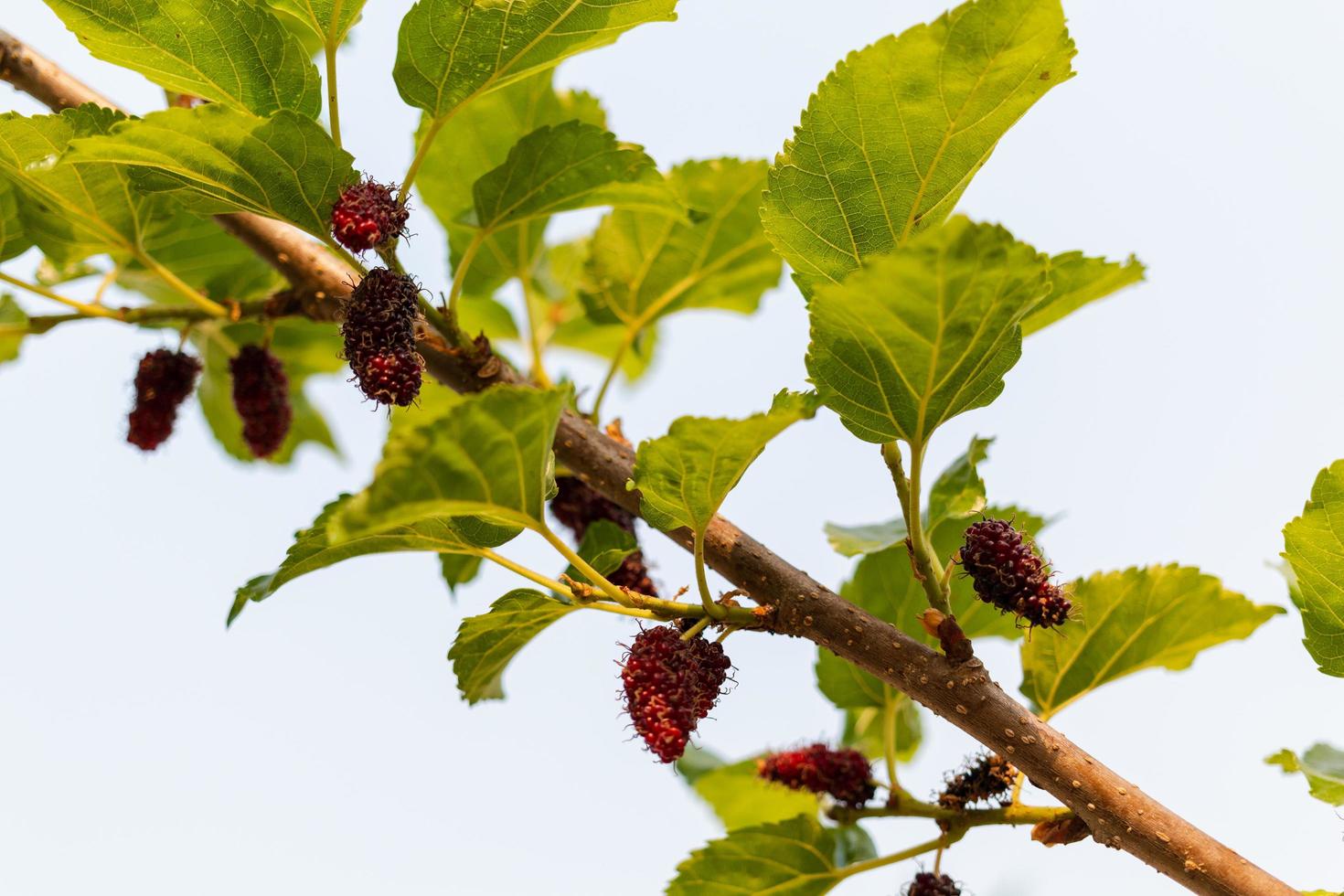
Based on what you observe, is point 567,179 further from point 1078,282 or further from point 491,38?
point 1078,282

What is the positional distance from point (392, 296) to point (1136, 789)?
88 centimetres

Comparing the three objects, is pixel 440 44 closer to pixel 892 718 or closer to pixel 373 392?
pixel 373 392

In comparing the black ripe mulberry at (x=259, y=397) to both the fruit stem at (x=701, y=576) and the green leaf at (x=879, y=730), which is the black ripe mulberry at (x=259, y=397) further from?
the green leaf at (x=879, y=730)

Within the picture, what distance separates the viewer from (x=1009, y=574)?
108cm

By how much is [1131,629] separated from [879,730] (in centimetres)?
53

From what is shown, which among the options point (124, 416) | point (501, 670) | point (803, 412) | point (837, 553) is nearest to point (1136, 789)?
point (837, 553)

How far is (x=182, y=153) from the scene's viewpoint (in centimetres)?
107

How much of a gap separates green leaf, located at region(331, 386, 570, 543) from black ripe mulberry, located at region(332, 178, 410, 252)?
290mm

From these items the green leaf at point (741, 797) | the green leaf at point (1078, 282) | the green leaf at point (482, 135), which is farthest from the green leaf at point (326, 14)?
the green leaf at point (741, 797)

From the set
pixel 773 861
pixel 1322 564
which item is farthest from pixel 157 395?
pixel 1322 564

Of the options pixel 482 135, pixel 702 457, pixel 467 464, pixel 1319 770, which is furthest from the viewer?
pixel 482 135

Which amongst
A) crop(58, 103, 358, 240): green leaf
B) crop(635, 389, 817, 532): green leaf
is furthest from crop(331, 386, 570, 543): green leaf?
crop(58, 103, 358, 240): green leaf

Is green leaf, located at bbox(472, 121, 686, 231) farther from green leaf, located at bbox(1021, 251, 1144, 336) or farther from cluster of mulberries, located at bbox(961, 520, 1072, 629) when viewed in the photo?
cluster of mulberries, located at bbox(961, 520, 1072, 629)

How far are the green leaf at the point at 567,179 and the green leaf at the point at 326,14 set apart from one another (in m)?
0.21
